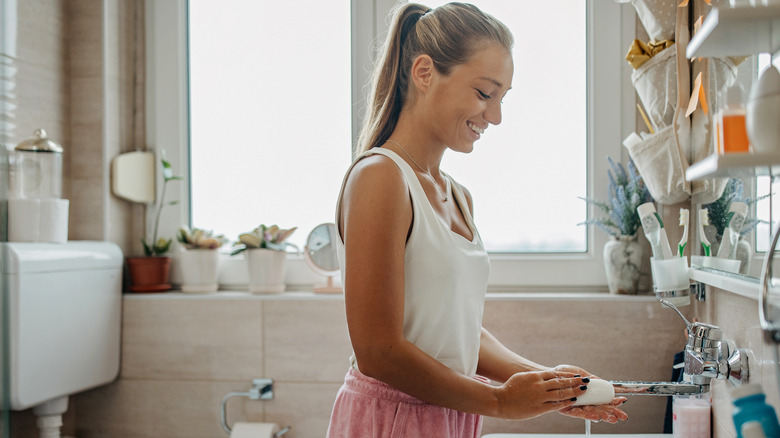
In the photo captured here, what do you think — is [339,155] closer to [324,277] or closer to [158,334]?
[324,277]

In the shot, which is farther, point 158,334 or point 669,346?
point 158,334

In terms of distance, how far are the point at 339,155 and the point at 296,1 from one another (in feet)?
1.53

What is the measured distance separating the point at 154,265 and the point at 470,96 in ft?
3.83

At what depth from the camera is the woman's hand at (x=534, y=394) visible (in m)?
0.93

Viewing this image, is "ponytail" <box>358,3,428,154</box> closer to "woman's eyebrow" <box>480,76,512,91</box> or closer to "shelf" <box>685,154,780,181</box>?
"woman's eyebrow" <box>480,76,512,91</box>

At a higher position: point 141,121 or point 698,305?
point 141,121

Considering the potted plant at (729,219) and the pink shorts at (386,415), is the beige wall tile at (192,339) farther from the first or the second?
the potted plant at (729,219)

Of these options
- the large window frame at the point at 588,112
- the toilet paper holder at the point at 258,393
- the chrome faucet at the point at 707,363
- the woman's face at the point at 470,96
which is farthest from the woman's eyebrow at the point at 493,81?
the toilet paper holder at the point at 258,393

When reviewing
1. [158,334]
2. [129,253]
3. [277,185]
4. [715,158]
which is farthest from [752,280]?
[129,253]

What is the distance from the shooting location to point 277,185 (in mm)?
1935

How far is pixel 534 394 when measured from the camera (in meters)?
0.94

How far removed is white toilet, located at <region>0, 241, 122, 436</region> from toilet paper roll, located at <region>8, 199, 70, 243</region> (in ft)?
0.13

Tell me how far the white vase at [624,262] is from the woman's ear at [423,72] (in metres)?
Result: 0.81

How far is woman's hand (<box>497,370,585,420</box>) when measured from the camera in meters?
0.93
